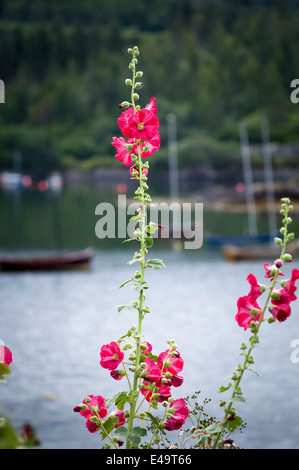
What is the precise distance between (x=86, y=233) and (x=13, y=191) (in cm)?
4503

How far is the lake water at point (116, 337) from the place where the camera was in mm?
17438

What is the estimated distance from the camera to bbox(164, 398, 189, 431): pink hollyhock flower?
77.5 inches

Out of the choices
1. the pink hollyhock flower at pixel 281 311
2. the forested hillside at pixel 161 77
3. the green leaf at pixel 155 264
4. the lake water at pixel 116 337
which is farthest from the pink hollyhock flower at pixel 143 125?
the forested hillside at pixel 161 77

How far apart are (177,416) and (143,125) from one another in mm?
736

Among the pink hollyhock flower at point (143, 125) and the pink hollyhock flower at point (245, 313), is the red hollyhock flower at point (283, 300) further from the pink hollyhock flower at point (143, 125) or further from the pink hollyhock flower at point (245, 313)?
the pink hollyhock flower at point (143, 125)

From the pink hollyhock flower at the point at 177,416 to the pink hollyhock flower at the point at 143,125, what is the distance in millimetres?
672

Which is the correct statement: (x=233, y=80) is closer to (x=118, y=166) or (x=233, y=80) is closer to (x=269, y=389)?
(x=118, y=166)

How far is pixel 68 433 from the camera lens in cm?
1616

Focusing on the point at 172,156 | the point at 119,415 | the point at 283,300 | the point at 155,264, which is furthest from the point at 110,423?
the point at 172,156

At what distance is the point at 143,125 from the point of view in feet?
6.69

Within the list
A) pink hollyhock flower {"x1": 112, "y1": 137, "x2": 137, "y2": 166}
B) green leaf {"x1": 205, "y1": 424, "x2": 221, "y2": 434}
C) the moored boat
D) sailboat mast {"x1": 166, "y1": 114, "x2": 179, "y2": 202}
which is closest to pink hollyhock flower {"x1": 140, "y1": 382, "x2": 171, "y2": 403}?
green leaf {"x1": 205, "y1": 424, "x2": 221, "y2": 434}

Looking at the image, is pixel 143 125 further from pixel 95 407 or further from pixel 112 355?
pixel 95 407

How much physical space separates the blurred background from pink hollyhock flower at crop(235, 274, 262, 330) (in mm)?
2114

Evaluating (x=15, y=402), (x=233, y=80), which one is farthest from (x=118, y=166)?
(x=15, y=402)
